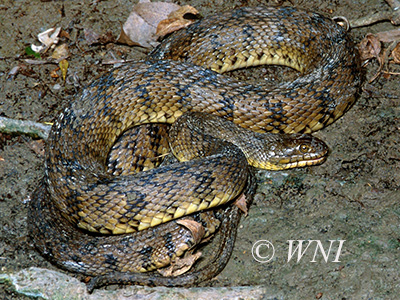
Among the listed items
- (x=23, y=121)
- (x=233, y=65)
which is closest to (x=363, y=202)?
(x=233, y=65)

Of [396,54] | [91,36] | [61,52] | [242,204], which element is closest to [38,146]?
[61,52]

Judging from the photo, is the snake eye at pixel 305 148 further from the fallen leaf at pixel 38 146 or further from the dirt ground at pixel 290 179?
the fallen leaf at pixel 38 146

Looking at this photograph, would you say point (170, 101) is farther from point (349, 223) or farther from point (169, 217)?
point (349, 223)

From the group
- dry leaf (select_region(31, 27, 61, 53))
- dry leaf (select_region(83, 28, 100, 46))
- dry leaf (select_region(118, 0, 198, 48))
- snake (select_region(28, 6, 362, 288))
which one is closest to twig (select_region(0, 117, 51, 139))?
snake (select_region(28, 6, 362, 288))

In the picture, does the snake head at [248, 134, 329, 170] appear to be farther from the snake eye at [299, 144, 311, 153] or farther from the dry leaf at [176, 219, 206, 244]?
the dry leaf at [176, 219, 206, 244]

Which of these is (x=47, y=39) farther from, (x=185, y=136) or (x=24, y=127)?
(x=185, y=136)

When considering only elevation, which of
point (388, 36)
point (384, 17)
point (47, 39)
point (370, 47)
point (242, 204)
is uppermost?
point (384, 17)
